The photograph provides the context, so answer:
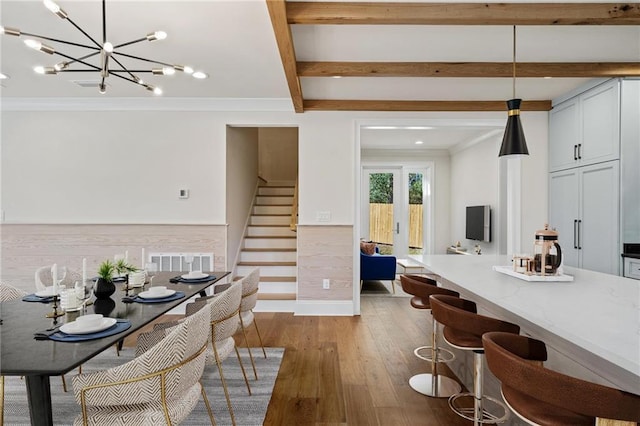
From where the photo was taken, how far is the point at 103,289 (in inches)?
91.0

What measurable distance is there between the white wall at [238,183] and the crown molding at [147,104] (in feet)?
1.27

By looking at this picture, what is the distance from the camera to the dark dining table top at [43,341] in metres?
1.34

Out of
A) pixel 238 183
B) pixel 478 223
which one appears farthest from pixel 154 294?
pixel 478 223

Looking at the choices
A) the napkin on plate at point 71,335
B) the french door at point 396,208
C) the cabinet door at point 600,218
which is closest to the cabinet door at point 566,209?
the cabinet door at point 600,218

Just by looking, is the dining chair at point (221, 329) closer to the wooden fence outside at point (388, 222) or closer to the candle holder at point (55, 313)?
the candle holder at point (55, 313)

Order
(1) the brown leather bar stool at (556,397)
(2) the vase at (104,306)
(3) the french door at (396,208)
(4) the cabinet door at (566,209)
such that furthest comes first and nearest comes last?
(3) the french door at (396,208)
(4) the cabinet door at (566,209)
(2) the vase at (104,306)
(1) the brown leather bar stool at (556,397)

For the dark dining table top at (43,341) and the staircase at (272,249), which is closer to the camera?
the dark dining table top at (43,341)

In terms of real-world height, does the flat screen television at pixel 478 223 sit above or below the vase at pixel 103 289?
above

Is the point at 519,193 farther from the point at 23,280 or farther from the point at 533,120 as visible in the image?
the point at 23,280

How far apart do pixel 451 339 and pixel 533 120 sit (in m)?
3.77

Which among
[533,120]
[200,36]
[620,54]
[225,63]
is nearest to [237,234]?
[225,63]

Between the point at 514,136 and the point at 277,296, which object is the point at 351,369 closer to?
the point at 277,296

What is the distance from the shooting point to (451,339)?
202 cm

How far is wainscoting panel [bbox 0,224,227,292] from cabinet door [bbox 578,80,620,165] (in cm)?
431
